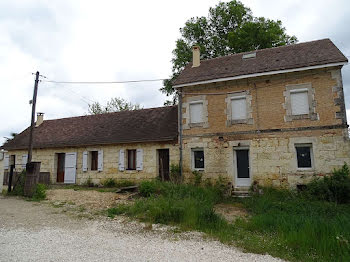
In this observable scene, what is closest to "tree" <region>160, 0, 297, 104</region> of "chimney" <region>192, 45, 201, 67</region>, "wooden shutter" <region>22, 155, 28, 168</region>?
"chimney" <region>192, 45, 201, 67</region>

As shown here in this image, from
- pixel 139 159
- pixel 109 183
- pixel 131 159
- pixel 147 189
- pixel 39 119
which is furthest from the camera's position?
pixel 39 119

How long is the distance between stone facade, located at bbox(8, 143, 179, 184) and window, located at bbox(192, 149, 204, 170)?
2.87 ft

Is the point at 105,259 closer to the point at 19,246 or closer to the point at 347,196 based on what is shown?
the point at 19,246

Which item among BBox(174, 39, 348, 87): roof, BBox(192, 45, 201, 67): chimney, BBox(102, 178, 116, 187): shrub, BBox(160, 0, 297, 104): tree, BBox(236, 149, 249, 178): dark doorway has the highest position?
BBox(160, 0, 297, 104): tree

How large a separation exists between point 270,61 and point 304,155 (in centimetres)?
469

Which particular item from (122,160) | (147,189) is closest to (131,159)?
(122,160)

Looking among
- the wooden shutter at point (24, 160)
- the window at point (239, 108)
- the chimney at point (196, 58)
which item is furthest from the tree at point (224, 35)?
the wooden shutter at point (24, 160)

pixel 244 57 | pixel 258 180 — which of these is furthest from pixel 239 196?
pixel 244 57

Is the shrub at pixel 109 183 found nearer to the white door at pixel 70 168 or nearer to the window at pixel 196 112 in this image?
the white door at pixel 70 168

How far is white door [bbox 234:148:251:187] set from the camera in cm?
1152

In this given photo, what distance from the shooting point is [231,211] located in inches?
336

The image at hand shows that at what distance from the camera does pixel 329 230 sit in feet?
17.0

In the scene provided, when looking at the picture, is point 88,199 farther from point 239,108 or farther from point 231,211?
point 239,108

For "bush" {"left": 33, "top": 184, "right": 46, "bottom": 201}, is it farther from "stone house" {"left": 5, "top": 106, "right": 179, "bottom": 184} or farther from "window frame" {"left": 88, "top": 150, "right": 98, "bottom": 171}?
"window frame" {"left": 88, "top": 150, "right": 98, "bottom": 171}
